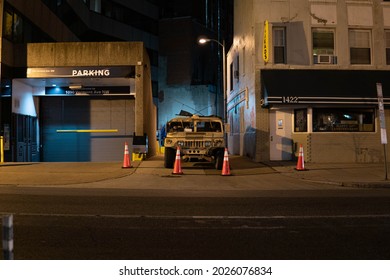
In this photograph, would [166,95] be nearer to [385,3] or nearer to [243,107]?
[243,107]

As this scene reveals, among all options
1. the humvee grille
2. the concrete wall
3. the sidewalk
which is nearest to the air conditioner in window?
the sidewalk

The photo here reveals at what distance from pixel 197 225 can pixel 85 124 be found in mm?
18016

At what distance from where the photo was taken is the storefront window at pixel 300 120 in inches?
775

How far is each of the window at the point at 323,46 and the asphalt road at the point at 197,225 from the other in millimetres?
10468

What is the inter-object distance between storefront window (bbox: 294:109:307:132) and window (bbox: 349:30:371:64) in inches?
142

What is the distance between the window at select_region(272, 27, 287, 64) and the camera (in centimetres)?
2002

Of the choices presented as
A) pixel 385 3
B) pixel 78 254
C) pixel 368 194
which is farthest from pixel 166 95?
pixel 78 254

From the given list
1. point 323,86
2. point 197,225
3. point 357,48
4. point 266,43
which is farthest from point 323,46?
point 197,225

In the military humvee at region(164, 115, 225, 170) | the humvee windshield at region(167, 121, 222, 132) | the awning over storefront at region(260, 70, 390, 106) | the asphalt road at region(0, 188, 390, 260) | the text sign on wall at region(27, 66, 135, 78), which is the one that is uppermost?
the text sign on wall at region(27, 66, 135, 78)

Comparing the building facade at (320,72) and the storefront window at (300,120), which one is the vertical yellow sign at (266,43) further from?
the storefront window at (300,120)

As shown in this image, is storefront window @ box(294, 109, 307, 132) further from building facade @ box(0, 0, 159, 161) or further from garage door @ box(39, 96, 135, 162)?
garage door @ box(39, 96, 135, 162)

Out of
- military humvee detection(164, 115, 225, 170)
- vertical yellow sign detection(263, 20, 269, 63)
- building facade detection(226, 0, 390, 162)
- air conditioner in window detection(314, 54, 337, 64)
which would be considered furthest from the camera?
air conditioner in window detection(314, 54, 337, 64)

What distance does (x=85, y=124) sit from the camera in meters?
23.9

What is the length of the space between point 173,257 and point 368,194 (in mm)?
7932
